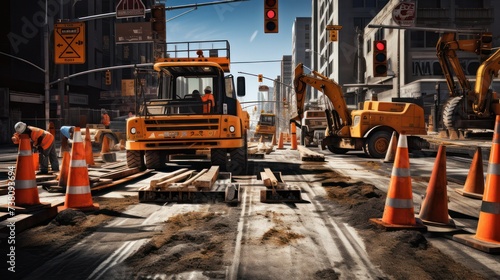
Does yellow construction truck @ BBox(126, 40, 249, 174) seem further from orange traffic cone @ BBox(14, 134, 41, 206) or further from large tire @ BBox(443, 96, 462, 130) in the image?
large tire @ BBox(443, 96, 462, 130)

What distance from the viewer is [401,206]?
4.79 m

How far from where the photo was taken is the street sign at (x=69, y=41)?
1791cm

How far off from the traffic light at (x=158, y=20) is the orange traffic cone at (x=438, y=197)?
44.0 ft

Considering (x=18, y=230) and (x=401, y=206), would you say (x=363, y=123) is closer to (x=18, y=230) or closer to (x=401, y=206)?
(x=401, y=206)

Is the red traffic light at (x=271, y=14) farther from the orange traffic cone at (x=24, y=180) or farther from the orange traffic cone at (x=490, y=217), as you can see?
the orange traffic cone at (x=490, y=217)

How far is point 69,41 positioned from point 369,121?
12.9 metres

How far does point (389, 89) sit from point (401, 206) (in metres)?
43.8

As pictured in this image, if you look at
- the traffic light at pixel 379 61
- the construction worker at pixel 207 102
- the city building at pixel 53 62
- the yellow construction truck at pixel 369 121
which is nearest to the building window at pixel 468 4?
the yellow construction truck at pixel 369 121

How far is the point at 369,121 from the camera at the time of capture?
608 inches

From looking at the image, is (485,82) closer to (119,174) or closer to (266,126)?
(119,174)

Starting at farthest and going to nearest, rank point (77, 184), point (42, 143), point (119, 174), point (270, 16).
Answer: point (270, 16) < point (42, 143) < point (119, 174) < point (77, 184)

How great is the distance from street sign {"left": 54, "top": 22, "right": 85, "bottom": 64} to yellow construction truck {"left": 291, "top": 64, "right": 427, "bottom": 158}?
30.7 feet

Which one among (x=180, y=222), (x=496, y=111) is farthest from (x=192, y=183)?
(x=496, y=111)

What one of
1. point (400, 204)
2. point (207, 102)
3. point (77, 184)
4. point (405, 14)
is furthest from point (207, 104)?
point (405, 14)
